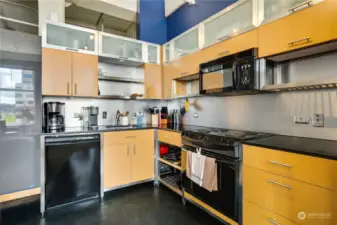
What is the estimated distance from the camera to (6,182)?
2.18m

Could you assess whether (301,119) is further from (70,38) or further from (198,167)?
(70,38)

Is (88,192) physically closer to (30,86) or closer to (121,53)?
(30,86)

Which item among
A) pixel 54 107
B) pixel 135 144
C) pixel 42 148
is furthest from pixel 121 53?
pixel 42 148

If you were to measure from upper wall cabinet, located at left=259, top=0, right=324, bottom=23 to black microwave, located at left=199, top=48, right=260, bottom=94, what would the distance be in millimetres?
303

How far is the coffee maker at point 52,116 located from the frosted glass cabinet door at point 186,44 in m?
1.85

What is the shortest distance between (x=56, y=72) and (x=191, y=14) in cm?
221

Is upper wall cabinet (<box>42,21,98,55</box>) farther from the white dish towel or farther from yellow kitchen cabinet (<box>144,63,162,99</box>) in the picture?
the white dish towel

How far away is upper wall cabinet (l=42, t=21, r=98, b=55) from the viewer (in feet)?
7.58

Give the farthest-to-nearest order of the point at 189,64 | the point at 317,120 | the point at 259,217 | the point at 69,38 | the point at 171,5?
1. the point at 171,5
2. the point at 189,64
3. the point at 69,38
4. the point at 317,120
5. the point at 259,217

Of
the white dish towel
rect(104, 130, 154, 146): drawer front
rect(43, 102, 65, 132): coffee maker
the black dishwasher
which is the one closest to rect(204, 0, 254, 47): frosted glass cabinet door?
the white dish towel

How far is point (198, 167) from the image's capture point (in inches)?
74.7

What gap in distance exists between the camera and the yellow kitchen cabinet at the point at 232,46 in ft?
5.77

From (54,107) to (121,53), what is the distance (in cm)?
122

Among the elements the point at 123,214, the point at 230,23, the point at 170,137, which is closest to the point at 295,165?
the point at 170,137
